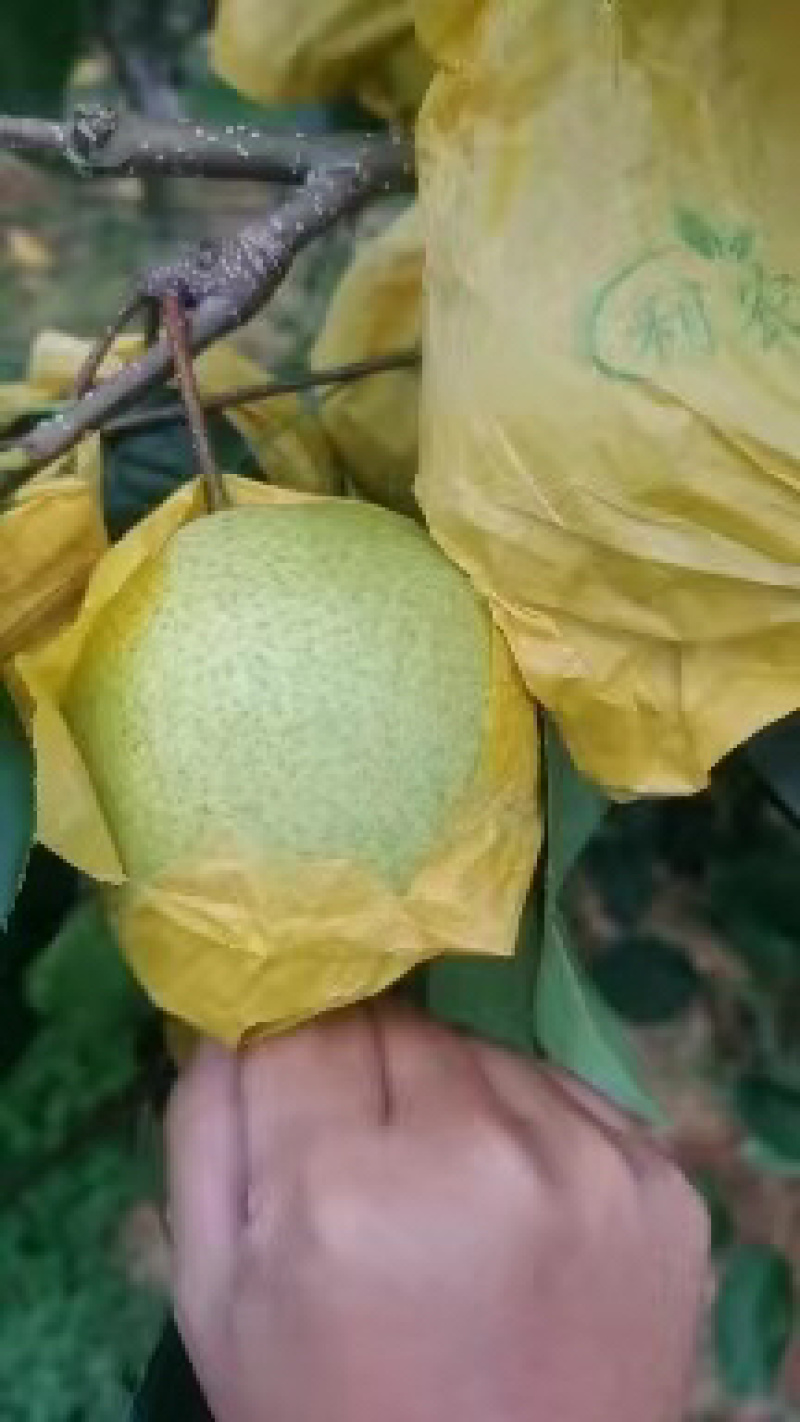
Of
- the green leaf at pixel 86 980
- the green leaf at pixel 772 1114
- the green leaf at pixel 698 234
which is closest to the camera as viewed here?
the green leaf at pixel 698 234

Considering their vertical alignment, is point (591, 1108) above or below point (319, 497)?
below

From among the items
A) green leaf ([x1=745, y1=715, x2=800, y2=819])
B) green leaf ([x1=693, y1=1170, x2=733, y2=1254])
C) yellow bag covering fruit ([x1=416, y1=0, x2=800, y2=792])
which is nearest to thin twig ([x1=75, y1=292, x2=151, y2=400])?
yellow bag covering fruit ([x1=416, y1=0, x2=800, y2=792])

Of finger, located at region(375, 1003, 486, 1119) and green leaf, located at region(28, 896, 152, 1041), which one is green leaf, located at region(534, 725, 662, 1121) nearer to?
finger, located at region(375, 1003, 486, 1119)

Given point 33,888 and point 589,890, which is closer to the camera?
point 33,888

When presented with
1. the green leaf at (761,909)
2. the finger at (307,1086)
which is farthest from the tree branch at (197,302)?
the green leaf at (761,909)

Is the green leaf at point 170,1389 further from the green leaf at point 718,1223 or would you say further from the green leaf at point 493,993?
the green leaf at point 718,1223

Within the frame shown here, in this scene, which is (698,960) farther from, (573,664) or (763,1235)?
(573,664)

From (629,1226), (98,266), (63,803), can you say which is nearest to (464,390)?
(63,803)
